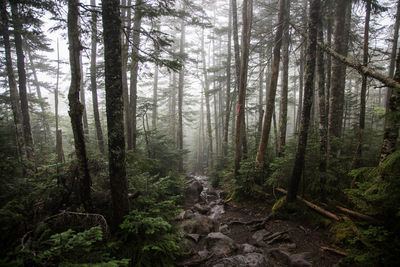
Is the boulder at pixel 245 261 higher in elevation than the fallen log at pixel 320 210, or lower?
lower

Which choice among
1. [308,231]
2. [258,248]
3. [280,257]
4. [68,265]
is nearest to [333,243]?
[308,231]

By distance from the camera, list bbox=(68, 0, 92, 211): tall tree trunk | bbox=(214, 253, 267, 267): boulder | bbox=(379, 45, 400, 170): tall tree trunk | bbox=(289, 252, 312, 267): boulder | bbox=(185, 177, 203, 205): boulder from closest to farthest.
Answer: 1. bbox=(379, 45, 400, 170): tall tree trunk
2. bbox=(289, 252, 312, 267): boulder
3. bbox=(214, 253, 267, 267): boulder
4. bbox=(68, 0, 92, 211): tall tree trunk
5. bbox=(185, 177, 203, 205): boulder

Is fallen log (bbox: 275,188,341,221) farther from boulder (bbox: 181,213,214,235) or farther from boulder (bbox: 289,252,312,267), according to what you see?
boulder (bbox: 181,213,214,235)

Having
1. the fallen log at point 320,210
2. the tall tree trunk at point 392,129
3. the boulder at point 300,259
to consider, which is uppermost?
the tall tree trunk at point 392,129

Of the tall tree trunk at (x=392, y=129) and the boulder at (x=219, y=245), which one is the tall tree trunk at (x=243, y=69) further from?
the tall tree trunk at (x=392, y=129)

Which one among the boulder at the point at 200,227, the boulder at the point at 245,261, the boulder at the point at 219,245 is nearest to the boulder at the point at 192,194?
the boulder at the point at 200,227

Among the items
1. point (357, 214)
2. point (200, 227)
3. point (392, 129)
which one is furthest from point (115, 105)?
point (357, 214)

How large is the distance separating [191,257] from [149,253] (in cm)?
136

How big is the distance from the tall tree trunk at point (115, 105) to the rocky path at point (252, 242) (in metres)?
2.05

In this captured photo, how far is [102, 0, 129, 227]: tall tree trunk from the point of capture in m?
3.94

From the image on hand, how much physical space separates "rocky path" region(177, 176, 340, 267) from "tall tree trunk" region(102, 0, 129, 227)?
2.05 meters

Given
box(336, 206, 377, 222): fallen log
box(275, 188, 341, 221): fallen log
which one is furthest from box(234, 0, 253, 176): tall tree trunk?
box(336, 206, 377, 222): fallen log

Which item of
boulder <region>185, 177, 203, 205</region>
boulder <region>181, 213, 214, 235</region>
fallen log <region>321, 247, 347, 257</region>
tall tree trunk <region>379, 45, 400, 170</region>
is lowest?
boulder <region>185, 177, 203, 205</region>

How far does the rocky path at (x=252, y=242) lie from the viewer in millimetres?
4379
